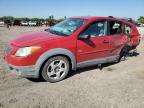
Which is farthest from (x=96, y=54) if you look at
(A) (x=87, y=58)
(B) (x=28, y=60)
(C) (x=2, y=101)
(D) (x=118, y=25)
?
(C) (x=2, y=101)

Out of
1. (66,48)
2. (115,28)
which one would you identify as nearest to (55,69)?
(66,48)

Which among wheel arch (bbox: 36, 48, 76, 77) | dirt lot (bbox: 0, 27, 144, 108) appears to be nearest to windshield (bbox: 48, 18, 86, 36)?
wheel arch (bbox: 36, 48, 76, 77)

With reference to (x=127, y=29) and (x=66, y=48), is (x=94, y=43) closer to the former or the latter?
(x=66, y=48)

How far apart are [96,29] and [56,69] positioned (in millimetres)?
1792

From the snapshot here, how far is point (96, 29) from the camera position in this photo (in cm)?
661

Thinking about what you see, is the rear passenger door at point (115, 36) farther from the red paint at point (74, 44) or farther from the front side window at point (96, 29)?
the front side window at point (96, 29)

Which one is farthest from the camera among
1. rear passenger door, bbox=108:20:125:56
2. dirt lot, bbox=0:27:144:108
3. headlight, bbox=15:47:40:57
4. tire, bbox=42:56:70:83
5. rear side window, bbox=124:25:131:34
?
rear side window, bbox=124:25:131:34

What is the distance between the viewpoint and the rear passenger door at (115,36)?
698 centimetres

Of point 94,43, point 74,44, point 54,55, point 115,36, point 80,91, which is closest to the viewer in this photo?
point 80,91

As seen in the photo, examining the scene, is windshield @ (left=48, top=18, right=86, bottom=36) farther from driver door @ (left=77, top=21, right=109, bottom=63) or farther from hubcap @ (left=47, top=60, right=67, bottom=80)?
hubcap @ (left=47, top=60, right=67, bottom=80)

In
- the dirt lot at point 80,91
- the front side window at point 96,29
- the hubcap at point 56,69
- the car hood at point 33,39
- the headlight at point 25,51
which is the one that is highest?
the front side window at point 96,29

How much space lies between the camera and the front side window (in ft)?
20.9

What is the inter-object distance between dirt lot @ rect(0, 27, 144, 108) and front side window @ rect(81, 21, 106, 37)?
3.86 ft

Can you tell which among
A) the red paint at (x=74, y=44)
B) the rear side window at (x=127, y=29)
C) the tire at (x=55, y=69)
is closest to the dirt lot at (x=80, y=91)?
the tire at (x=55, y=69)
